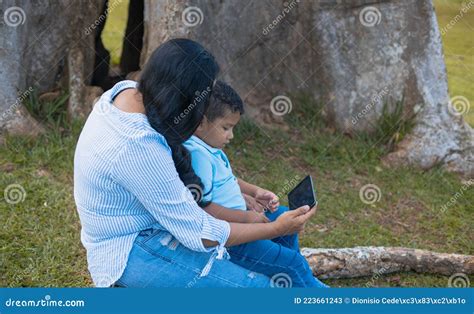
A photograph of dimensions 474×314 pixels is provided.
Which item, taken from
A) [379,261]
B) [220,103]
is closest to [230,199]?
[220,103]

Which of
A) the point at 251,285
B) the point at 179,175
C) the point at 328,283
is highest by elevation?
the point at 179,175

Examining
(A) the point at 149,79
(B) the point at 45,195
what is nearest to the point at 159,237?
(A) the point at 149,79

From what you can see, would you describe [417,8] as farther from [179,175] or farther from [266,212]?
[179,175]

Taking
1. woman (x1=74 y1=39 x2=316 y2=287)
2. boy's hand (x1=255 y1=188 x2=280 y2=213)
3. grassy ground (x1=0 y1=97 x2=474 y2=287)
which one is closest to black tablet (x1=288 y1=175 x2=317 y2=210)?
boy's hand (x1=255 y1=188 x2=280 y2=213)

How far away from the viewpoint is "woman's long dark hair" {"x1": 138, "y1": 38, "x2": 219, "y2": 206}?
2.78 m

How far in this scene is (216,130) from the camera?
3.30 meters

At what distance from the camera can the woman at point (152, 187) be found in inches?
109

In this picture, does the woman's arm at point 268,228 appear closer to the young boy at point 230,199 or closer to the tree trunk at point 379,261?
the young boy at point 230,199

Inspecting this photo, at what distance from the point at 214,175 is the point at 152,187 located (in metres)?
0.56

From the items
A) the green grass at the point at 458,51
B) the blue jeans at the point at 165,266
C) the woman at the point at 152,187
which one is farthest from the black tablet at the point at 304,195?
the green grass at the point at 458,51

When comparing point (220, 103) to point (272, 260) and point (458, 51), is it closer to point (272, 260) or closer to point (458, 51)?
point (272, 260)

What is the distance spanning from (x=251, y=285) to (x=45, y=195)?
2.14 meters

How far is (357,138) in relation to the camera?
232 inches

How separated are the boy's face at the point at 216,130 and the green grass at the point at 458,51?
5.24 meters
